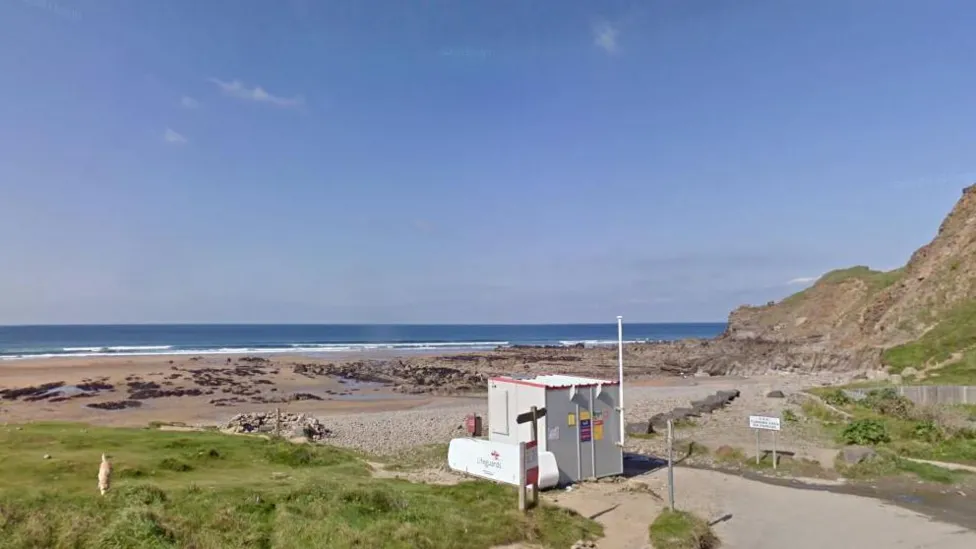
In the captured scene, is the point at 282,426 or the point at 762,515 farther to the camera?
the point at 282,426

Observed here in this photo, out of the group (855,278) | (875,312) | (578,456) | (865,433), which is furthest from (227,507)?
(855,278)

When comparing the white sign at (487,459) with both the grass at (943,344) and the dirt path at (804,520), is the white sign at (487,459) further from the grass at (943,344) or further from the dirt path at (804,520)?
the grass at (943,344)

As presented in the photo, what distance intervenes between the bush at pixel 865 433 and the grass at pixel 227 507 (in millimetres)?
15569

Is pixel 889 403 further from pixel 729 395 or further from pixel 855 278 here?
pixel 855 278

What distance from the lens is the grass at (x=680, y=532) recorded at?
12.1 meters

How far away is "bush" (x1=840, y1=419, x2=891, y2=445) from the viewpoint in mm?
23062

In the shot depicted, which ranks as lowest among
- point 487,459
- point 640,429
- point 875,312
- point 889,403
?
point 640,429

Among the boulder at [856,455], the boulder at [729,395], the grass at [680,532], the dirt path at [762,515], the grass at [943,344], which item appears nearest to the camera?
the grass at [680,532]

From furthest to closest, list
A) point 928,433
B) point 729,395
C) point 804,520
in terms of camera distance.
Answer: point 729,395 < point 928,433 < point 804,520

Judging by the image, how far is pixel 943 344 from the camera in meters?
41.7

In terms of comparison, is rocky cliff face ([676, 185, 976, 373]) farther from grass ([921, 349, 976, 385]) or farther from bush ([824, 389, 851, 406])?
bush ([824, 389, 851, 406])

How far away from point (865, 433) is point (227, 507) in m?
22.5

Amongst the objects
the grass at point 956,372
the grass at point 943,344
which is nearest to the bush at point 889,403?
the grass at point 956,372

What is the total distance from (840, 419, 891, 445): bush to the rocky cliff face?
27.4 metres
